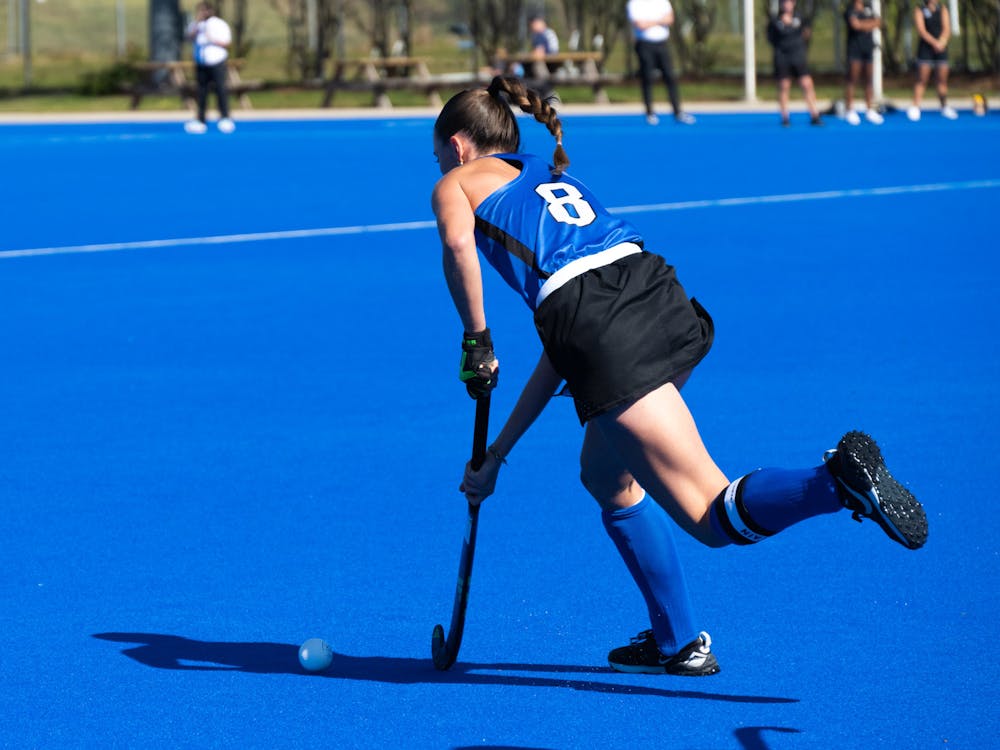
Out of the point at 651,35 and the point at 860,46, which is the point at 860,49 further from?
the point at 651,35

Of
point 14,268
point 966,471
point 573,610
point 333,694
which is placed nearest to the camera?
point 333,694

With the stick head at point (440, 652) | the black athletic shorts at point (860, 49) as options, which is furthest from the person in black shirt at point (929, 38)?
the stick head at point (440, 652)

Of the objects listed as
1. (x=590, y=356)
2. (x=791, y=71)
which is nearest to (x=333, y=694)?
(x=590, y=356)

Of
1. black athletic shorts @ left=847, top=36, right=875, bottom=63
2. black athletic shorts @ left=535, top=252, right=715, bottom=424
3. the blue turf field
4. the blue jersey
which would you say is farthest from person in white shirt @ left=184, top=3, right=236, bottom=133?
black athletic shorts @ left=535, top=252, right=715, bottom=424

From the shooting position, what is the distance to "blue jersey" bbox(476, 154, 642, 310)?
4113 mm

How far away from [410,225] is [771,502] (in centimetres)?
1122

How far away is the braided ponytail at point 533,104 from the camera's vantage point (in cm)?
423

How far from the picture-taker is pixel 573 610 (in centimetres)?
517

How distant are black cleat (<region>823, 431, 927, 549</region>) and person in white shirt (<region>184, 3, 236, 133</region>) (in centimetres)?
2314

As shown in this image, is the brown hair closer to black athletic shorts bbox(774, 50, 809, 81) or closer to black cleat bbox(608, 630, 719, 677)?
black cleat bbox(608, 630, 719, 677)

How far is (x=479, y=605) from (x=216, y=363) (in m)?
4.19

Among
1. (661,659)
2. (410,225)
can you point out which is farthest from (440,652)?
(410,225)

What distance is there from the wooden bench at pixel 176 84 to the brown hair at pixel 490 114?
2760cm

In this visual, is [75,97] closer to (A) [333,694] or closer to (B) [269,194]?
(B) [269,194]
